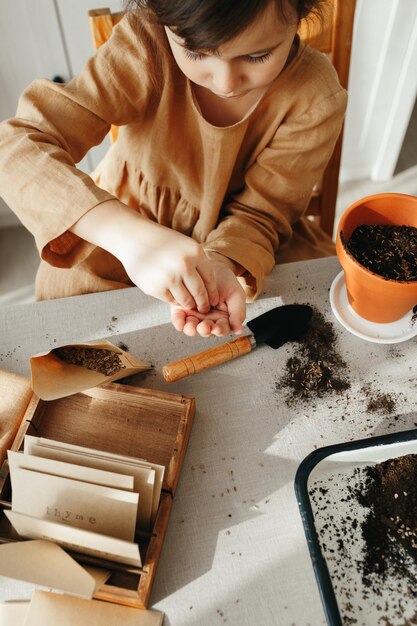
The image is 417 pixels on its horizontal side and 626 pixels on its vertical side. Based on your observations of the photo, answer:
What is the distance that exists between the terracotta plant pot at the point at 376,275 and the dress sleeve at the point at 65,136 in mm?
330

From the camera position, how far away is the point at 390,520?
62 cm

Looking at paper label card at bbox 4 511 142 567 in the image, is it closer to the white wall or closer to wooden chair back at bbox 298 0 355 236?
wooden chair back at bbox 298 0 355 236

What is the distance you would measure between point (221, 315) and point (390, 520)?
12.8 inches

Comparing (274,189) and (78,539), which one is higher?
(274,189)

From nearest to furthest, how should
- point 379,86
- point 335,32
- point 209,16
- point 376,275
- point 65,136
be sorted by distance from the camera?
point 209,16 < point 376,275 < point 65,136 < point 335,32 < point 379,86

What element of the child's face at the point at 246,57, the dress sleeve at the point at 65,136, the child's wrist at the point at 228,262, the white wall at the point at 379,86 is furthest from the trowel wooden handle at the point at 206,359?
the white wall at the point at 379,86

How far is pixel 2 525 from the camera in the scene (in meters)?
0.59

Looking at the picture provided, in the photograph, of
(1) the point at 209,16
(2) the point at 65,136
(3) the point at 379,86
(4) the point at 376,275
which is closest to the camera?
(1) the point at 209,16

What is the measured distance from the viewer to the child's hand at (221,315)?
0.69 metres

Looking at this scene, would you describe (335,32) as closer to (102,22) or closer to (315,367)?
(102,22)

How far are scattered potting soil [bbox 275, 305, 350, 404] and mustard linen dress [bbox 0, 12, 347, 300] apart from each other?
0.11 meters

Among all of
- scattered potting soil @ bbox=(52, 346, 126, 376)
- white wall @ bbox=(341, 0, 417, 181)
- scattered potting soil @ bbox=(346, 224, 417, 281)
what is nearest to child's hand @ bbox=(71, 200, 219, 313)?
scattered potting soil @ bbox=(52, 346, 126, 376)

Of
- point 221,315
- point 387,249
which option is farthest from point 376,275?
point 221,315

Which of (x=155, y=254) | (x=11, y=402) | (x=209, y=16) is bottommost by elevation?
(x=11, y=402)
